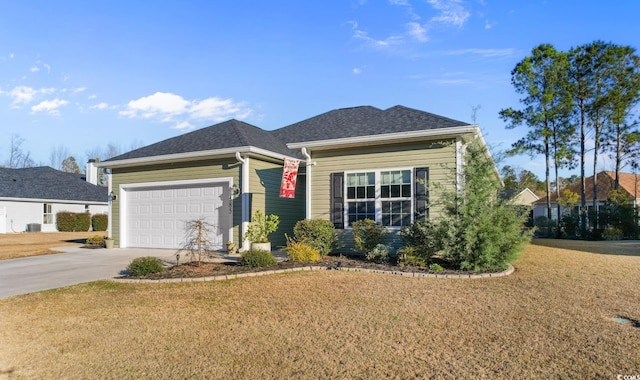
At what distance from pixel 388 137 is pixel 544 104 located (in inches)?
649

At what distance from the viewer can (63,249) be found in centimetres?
1380

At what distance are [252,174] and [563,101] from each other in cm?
1877

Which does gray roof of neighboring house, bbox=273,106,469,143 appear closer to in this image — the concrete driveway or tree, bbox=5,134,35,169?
the concrete driveway

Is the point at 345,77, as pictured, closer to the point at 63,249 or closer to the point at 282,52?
the point at 282,52

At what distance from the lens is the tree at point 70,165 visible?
5544 cm

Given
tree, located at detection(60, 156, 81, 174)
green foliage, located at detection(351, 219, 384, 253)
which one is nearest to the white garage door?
green foliage, located at detection(351, 219, 384, 253)

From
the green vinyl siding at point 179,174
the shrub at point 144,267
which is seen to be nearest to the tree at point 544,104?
the green vinyl siding at point 179,174

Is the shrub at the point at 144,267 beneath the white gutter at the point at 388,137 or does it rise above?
beneath

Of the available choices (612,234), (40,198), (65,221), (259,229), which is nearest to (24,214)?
(40,198)

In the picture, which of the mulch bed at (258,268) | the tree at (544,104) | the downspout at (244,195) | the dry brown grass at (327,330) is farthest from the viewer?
the tree at (544,104)

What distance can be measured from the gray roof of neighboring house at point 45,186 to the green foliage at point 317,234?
2348 cm

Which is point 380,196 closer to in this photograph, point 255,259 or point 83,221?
point 255,259

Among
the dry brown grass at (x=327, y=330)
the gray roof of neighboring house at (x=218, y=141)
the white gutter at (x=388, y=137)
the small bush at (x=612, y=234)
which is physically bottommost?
the small bush at (x=612, y=234)

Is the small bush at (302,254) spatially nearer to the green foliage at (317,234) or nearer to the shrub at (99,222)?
the green foliage at (317,234)
